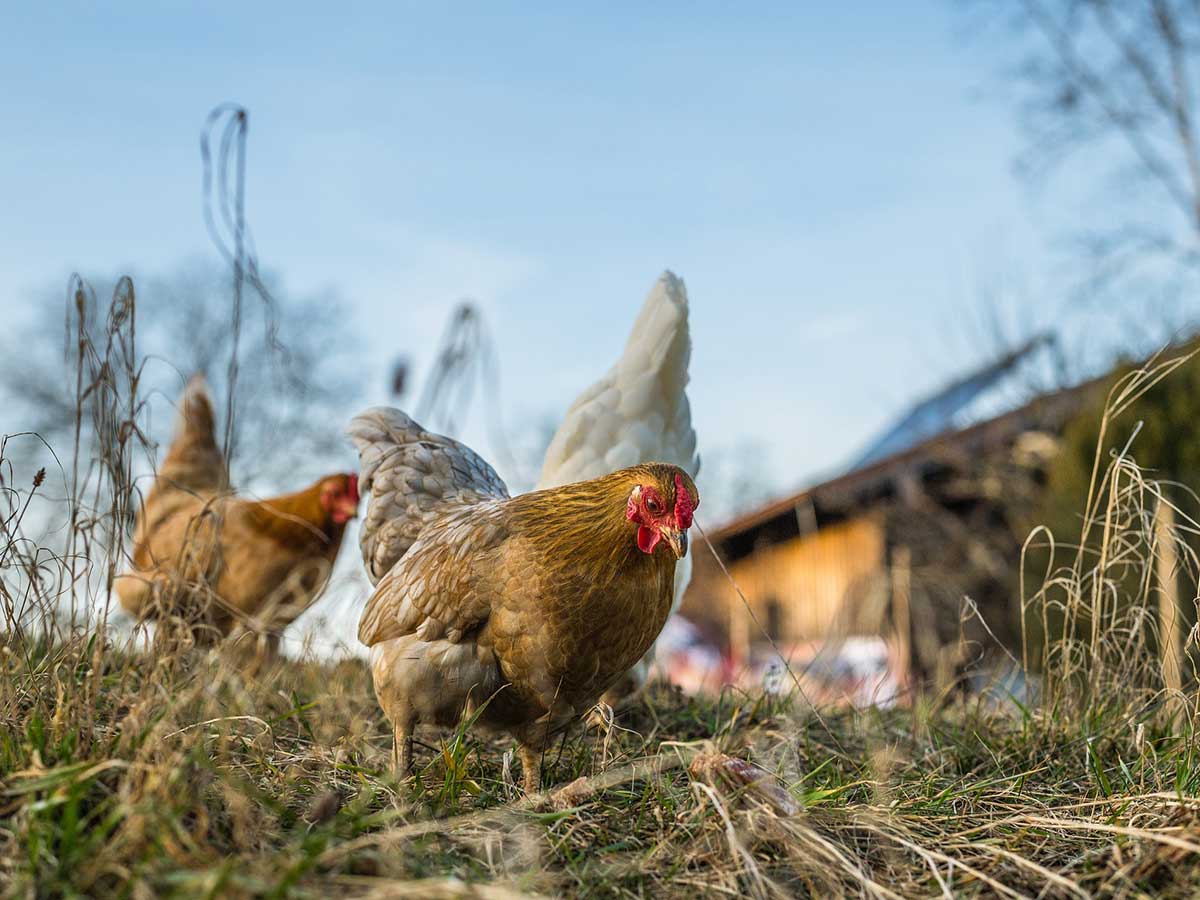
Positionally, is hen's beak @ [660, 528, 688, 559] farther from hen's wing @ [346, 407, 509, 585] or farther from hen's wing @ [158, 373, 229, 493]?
hen's wing @ [158, 373, 229, 493]

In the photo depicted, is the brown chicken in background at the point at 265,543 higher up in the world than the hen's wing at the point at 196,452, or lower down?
lower down

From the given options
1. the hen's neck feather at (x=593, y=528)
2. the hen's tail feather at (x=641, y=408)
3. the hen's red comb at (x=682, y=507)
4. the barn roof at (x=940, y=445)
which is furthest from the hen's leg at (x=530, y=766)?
the barn roof at (x=940, y=445)

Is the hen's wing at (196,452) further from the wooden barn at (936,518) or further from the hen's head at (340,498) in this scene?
the wooden barn at (936,518)

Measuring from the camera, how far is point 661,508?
2.49 metres

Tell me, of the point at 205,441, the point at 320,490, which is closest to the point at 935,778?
the point at 320,490

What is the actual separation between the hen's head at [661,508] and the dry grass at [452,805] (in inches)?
21.0

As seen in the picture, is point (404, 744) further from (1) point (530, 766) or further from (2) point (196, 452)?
(2) point (196, 452)

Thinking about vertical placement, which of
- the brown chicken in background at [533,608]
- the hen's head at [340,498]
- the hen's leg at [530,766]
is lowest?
the hen's leg at [530,766]

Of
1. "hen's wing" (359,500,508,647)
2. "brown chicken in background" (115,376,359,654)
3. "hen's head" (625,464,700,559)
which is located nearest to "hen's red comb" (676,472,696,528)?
"hen's head" (625,464,700,559)

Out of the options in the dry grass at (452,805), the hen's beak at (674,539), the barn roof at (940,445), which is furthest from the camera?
the barn roof at (940,445)

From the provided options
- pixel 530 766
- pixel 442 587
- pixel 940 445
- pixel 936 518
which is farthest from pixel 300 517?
pixel 936 518

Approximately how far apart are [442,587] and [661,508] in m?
0.69

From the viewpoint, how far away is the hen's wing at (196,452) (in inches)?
227

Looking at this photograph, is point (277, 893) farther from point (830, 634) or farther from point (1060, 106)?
point (1060, 106)
